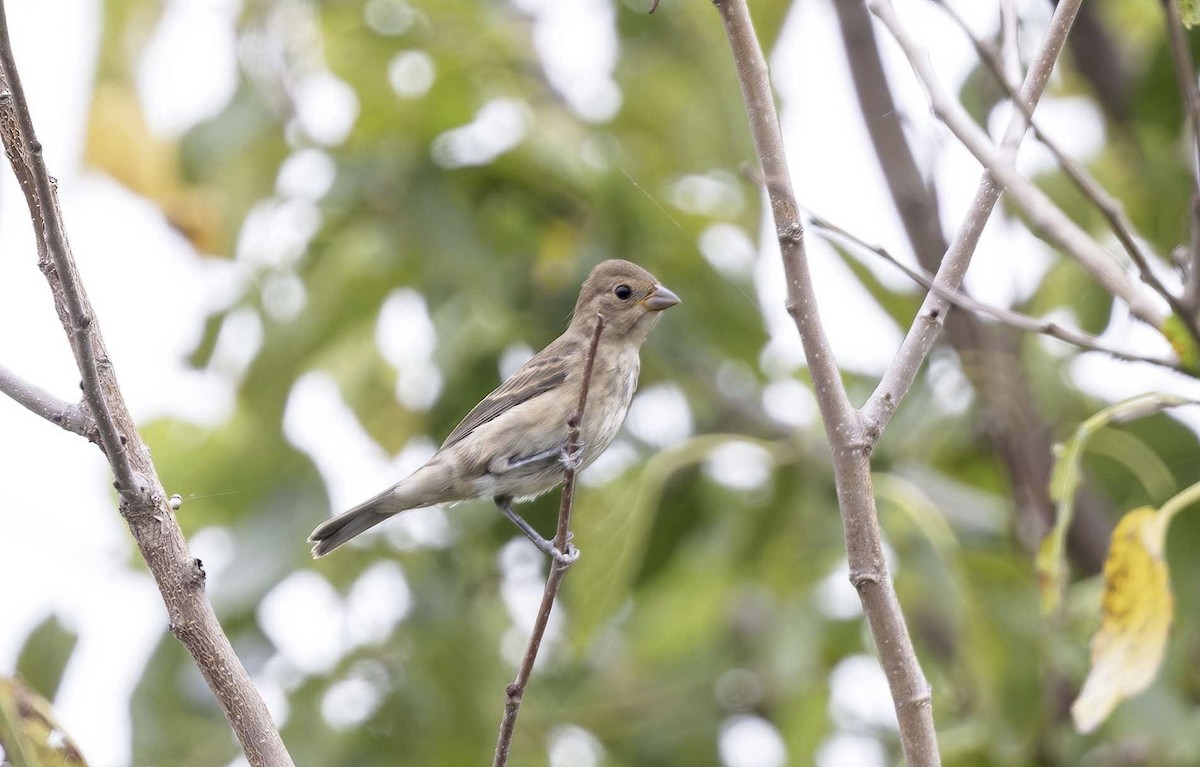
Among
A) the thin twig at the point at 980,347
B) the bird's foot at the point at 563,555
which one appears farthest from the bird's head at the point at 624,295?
the thin twig at the point at 980,347

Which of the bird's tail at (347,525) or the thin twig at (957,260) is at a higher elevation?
the bird's tail at (347,525)

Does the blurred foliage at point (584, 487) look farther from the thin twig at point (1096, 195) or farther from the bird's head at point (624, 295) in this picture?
the thin twig at point (1096, 195)

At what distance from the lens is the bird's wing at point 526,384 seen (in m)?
5.36

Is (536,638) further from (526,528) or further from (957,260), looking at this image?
(526,528)

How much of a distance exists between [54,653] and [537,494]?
5.91 feet

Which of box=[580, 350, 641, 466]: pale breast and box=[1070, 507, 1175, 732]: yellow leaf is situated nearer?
box=[1070, 507, 1175, 732]: yellow leaf

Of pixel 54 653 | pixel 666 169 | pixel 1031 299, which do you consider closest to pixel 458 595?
pixel 54 653

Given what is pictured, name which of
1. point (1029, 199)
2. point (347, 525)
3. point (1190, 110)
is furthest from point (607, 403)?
point (1190, 110)

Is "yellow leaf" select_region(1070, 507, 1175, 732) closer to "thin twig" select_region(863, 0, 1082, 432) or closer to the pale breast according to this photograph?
"thin twig" select_region(863, 0, 1082, 432)

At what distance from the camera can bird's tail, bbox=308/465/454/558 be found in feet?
16.5

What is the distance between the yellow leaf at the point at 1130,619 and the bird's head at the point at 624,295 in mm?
2238

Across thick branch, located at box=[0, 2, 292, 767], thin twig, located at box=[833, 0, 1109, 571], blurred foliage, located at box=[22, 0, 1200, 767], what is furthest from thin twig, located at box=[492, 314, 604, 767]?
thin twig, located at box=[833, 0, 1109, 571]

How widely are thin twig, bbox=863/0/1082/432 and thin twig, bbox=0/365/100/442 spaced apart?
5.35ft

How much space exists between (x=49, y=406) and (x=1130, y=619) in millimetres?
2476
